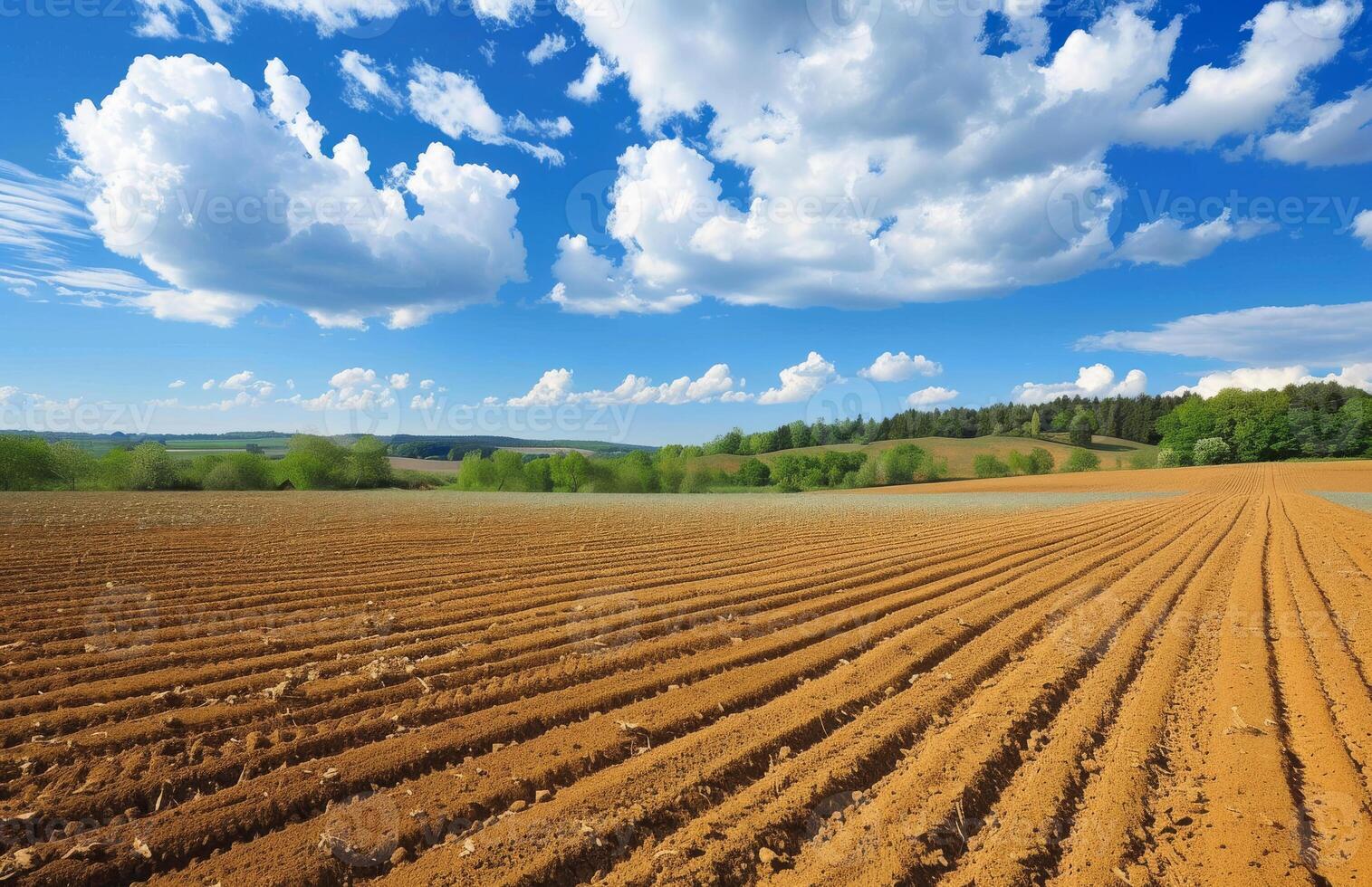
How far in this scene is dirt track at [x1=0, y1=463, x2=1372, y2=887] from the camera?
338cm

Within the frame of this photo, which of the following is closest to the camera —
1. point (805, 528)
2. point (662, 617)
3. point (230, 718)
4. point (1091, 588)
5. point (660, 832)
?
point (660, 832)

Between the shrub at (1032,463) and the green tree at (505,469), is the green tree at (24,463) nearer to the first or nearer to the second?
the green tree at (505,469)

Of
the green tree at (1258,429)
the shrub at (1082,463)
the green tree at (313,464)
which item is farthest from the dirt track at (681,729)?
the green tree at (1258,429)

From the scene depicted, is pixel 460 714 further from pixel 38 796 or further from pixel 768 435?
pixel 768 435

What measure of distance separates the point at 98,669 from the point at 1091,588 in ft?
44.0

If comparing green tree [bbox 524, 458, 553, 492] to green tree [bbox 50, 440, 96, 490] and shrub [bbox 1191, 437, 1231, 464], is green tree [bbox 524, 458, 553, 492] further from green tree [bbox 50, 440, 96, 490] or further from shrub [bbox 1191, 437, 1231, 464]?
shrub [bbox 1191, 437, 1231, 464]

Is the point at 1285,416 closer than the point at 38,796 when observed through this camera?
No

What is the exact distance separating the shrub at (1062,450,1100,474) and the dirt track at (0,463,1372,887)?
77.9 meters

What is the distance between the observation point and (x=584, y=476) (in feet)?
243

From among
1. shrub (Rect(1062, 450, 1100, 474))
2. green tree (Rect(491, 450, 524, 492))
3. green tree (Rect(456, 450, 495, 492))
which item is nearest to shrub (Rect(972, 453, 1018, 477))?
shrub (Rect(1062, 450, 1100, 474))

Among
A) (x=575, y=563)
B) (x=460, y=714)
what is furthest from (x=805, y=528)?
(x=460, y=714)

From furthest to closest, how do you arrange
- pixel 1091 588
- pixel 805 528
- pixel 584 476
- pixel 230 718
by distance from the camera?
pixel 584 476
pixel 805 528
pixel 1091 588
pixel 230 718

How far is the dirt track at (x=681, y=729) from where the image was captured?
11.1 ft

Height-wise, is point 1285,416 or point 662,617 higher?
point 1285,416
